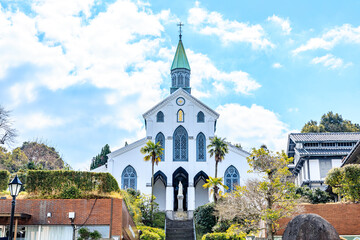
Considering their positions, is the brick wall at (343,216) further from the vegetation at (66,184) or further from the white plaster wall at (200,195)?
the white plaster wall at (200,195)

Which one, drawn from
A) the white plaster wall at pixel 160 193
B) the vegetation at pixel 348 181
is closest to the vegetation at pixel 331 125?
the white plaster wall at pixel 160 193

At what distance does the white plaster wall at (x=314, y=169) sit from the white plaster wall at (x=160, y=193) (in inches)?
641

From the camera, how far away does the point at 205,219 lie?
37000mm

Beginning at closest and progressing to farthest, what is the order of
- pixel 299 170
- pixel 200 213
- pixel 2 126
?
pixel 2 126
pixel 200 213
pixel 299 170

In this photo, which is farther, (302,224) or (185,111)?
(185,111)

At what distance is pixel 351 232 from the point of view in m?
24.5

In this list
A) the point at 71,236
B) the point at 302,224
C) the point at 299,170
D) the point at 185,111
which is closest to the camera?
the point at 302,224

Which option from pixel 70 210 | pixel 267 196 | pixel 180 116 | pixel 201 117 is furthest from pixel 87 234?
pixel 201 117

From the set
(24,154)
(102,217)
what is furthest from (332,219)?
(24,154)

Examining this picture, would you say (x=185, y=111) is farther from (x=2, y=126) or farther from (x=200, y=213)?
(x=2, y=126)

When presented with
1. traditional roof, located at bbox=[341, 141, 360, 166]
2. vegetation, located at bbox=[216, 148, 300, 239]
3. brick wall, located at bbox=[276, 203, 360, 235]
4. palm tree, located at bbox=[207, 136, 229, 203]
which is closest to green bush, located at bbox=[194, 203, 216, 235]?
palm tree, located at bbox=[207, 136, 229, 203]

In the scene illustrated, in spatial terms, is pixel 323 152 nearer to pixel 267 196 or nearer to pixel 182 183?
pixel 182 183

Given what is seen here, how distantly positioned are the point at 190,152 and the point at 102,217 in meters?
28.0

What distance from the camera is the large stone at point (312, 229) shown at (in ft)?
38.7
